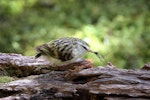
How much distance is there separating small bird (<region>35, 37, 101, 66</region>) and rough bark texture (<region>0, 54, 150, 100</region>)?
11 centimetres

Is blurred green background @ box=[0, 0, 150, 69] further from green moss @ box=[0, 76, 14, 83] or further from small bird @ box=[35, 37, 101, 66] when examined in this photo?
small bird @ box=[35, 37, 101, 66]

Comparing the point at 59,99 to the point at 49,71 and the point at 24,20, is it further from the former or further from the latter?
the point at 24,20

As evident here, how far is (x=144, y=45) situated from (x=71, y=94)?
17.2 feet

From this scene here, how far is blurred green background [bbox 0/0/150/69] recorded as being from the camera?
8.97 m

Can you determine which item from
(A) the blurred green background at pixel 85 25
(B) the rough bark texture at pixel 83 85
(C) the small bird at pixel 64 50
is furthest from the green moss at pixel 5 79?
(A) the blurred green background at pixel 85 25

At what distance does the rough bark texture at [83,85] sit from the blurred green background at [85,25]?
3740 millimetres

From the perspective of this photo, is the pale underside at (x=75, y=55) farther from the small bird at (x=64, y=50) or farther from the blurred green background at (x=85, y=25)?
the blurred green background at (x=85, y=25)

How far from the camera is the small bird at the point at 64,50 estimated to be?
4504 mm

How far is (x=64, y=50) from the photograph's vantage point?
4547 millimetres

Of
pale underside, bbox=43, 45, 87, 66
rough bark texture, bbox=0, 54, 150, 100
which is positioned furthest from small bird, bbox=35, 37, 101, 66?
rough bark texture, bbox=0, 54, 150, 100

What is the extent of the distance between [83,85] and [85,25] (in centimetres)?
544

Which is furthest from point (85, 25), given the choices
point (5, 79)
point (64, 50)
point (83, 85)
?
point (83, 85)

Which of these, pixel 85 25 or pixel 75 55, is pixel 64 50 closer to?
pixel 75 55

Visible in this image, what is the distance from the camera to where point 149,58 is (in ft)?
29.6
